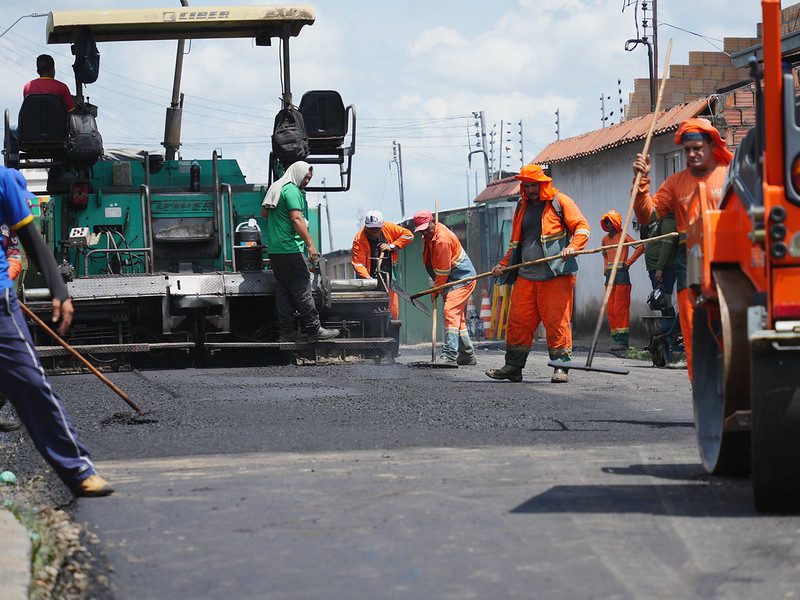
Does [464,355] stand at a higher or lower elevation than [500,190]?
lower

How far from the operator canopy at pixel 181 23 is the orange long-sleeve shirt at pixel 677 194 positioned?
572cm

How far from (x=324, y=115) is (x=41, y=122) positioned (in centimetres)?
271

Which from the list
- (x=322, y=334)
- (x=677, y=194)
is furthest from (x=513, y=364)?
(x=677, y=194)

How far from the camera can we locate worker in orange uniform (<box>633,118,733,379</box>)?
322 inches

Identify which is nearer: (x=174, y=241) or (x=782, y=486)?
(x=782, y=486)

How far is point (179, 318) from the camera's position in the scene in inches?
540

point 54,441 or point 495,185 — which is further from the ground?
point 495,185

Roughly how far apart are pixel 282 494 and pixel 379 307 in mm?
8945

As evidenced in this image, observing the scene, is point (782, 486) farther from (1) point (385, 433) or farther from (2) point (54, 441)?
(1) point (385, 433)

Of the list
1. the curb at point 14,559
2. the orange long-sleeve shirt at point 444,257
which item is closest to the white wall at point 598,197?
the orange long-sleeve shirt at point 444,257

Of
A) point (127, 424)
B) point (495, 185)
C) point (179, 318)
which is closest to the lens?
point (127, 424)

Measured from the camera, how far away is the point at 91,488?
5.70 meters

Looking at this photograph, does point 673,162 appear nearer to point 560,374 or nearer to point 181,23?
point 181,23

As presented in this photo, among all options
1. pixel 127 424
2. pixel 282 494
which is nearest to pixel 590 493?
pixel 282 494
